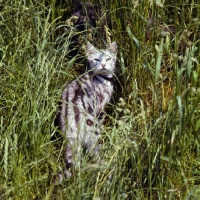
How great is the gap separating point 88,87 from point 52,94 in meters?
0.81

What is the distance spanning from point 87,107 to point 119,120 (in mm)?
837

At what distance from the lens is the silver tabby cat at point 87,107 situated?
296cm

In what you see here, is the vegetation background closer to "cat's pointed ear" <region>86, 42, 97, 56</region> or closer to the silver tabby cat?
the silver tabby cat

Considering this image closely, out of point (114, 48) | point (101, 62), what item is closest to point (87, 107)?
point (114, 48)

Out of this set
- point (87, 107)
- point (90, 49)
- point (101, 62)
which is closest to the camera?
point (87, 107)

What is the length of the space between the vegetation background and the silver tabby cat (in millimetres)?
72

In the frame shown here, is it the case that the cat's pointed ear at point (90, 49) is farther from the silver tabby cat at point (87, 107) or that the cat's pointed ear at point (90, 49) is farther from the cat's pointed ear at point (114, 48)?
the cat's pointed ear at point (114, 48)

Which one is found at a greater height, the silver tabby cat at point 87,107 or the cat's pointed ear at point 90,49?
the cat's pointed ear at point 90,49

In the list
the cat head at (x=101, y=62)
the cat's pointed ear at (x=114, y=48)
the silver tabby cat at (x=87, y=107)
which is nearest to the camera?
the silver tabby cat at (x=87, y=107)

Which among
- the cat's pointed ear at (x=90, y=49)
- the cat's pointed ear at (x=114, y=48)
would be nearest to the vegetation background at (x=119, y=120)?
the cat's pointed ear at (x=114, y=48)

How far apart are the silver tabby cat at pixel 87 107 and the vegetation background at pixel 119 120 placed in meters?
0.07

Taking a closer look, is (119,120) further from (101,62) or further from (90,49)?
(101,62)

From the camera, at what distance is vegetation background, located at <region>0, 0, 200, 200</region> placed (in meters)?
2.52

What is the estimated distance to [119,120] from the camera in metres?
3.02
